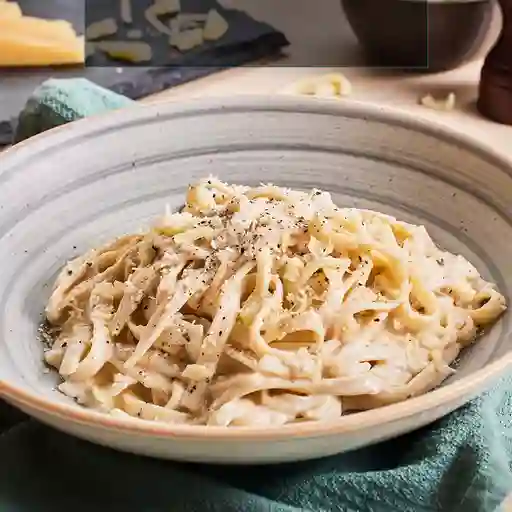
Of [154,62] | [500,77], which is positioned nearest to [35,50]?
[154,62]

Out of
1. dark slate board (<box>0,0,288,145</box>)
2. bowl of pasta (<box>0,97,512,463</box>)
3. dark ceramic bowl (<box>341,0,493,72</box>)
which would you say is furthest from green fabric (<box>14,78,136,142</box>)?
dark ceramic bowl (<box>341,0,493,72</box>)

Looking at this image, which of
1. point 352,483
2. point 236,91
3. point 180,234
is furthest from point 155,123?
point 236,91

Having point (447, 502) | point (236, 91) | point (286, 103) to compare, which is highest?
point (286, 103)

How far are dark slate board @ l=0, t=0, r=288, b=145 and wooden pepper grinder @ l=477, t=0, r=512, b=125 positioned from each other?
1.50 ft

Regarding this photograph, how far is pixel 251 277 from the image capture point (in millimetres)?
871

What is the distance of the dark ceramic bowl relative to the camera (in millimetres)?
1725

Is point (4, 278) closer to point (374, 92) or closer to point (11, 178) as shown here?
point (11, 178)

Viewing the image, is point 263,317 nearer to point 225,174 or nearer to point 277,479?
point 277,479

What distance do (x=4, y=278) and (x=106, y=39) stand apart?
1051 millimetres

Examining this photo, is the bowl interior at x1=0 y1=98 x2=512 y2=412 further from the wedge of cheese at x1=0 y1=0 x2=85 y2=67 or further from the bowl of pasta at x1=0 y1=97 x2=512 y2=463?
the wedge of cheese at x1=0 y1=0 x2=85 y2=67

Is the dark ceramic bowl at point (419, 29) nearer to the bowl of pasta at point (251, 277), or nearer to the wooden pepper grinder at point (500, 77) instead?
the wooden pepper grinder at point (500, 77)

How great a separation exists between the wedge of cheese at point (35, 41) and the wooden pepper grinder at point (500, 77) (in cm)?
75

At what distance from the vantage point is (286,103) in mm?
1135

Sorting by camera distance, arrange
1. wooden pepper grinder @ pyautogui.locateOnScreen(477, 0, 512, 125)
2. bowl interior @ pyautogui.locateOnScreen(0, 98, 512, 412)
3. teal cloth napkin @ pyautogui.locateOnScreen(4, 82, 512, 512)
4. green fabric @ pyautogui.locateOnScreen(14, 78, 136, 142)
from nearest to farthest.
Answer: teal cloth napkin @ pyautogui.locateOnScreen(4, 82, 512, 512) → bowl interior @ pyautogui.locateOnScreen(0, 98, 512, 412) → green fabric @ pyautogui.locateOnScreen(14, 78, 136, 142) → wooden pepper grinder @ pyautogui.locateOnScreen(477, 0, 512, 125)
